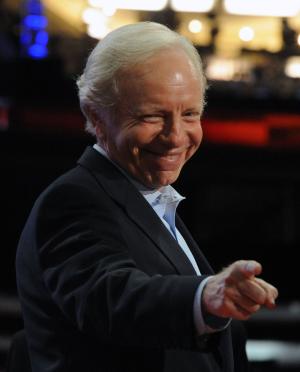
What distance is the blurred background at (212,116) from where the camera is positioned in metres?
7.16

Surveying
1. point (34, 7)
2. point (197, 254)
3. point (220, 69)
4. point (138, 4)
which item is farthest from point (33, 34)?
point (197, 254)

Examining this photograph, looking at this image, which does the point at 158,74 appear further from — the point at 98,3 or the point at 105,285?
the point at 98,3

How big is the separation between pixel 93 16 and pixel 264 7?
147 centimetres

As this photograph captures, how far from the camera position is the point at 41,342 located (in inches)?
67.9

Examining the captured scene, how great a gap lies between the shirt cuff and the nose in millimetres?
400

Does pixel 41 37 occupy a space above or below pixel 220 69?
above

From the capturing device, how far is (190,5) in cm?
735

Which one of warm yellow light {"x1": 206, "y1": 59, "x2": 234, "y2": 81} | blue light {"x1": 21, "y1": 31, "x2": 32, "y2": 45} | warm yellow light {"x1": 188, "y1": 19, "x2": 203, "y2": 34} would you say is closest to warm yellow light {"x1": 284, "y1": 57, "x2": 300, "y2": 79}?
warm yellow light {"x1": 206, "y1": 59, "x2": 234, "y2": 81}

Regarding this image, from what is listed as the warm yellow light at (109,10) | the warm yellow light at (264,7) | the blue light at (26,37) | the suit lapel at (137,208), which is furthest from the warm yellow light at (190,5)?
the suit lapel at (137,208)

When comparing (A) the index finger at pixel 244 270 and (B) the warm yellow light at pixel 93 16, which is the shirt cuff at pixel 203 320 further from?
(B) the warm yellow light at pixel 93 16

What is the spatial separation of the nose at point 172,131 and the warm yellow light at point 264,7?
19.3 ft

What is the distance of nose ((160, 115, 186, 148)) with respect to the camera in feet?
5.67

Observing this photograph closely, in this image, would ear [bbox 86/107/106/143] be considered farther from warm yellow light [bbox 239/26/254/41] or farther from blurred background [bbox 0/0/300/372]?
warm yellow light [bbox 239/26/254/41]

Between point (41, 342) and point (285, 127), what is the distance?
6.14 metres
